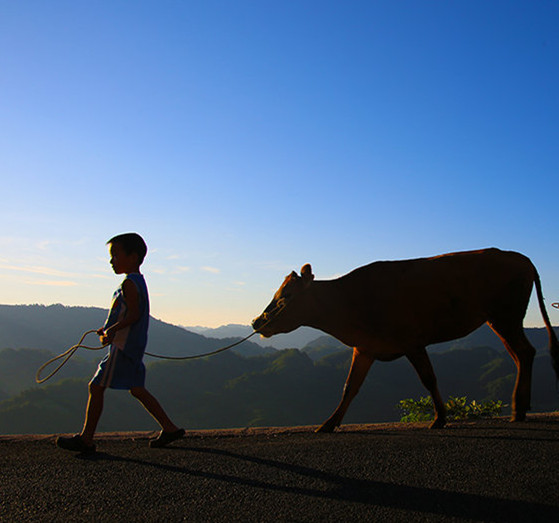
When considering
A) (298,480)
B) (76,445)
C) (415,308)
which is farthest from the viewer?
(415,308)

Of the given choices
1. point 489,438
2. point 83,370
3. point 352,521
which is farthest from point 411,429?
point 83,370

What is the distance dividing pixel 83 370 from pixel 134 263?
142733 millimetres

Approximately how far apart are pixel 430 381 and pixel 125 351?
3639mm

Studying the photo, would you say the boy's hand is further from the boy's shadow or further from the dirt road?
the boy's shadow

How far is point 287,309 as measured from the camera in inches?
266

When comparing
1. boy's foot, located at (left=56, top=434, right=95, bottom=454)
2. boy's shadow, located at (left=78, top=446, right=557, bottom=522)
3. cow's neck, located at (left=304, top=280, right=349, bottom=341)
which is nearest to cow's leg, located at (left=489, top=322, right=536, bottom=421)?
cow's neck, located at (left=304, top=280, right=349, bottom=341)

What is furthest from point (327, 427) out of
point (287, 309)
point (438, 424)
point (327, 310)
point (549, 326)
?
point (549, 326)

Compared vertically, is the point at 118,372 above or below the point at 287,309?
below

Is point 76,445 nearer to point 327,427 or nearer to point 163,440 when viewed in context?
point 163,440

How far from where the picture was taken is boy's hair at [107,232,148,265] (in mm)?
5312

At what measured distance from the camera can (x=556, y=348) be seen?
7039 millimetres

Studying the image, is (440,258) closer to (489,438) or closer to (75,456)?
(489,438)

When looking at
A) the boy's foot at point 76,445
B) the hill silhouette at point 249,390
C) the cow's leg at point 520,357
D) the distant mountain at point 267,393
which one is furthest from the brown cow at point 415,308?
the distant mountain at point 267,393

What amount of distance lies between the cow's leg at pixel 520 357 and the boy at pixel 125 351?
417cm
